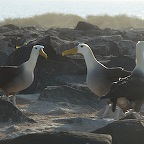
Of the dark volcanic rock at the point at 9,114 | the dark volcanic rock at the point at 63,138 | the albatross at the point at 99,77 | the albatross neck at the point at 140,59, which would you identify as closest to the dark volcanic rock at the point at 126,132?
the dark volcanic rock at the point at 63,138

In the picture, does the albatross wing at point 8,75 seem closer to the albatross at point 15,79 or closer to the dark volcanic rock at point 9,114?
the albatross at point 15,79

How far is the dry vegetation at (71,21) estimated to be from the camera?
49.4 m

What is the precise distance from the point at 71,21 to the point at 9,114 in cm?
4308

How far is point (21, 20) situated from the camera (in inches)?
1992

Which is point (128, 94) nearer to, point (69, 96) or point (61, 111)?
point (61, 111)

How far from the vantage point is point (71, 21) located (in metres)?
52.1

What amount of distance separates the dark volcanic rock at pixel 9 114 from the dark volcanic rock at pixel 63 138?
2.53m

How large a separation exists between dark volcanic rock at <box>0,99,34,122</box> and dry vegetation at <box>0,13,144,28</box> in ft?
129

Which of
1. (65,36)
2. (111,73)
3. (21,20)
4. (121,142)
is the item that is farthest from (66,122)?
(21,20)

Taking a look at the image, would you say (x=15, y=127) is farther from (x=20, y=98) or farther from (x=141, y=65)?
(x=20, y=98)

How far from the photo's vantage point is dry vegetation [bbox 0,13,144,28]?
4938 centimetres

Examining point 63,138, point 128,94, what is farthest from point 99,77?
point 63,138

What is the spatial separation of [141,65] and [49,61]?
438 cm

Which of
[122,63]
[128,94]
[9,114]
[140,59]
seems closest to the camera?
[9,114]
